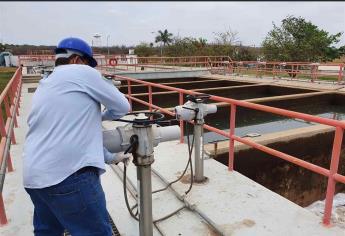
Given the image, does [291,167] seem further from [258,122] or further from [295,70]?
[295,70]

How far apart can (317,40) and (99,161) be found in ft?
84.3

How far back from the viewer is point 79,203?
171 centimetres

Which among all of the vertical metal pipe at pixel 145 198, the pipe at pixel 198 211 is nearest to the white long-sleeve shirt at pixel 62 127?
the vertical metal pipe at pixel 145 198

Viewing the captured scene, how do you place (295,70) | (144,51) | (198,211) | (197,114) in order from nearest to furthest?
1. (198,211)
2. (197,114)
3. (295,70)
4. (144,51)

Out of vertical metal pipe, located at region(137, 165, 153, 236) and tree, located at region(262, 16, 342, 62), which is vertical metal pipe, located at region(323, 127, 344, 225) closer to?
vertical metal pipe, located at region(137, 165, 153, 236)

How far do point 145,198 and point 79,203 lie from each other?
61cm

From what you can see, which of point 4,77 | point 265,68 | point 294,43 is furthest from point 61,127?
point 294,43

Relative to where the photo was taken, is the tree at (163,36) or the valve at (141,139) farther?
the tree at (163,36)

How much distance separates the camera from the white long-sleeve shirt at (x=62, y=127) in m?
1.66

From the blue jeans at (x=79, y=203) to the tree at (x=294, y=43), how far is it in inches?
945

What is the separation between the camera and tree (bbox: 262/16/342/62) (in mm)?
23422

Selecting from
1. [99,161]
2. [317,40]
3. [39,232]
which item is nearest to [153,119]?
[99,161]

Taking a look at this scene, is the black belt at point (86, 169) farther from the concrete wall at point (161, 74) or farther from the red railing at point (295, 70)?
the concrete wall at point (161, 74)

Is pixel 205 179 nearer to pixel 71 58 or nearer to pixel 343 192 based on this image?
pixel 71 58
